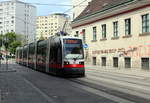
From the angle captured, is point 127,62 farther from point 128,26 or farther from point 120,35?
point 128,26

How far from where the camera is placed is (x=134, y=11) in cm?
2953

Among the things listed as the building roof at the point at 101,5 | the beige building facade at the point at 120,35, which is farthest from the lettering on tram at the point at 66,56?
the building roof at the point at 101,5

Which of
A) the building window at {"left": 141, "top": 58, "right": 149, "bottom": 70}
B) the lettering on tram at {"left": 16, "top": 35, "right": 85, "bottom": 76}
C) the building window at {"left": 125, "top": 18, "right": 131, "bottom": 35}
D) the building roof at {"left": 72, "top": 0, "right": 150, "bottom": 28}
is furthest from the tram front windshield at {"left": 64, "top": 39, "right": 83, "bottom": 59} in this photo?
the building window at {"left": 125, "top": 18, "right": 131, "bottom": 35}

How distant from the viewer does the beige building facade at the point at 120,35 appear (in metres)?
28.1

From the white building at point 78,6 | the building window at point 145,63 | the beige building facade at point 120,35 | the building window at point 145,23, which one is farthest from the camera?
the white building at point 78,6

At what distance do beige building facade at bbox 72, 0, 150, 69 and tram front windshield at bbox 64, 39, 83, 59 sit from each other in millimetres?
10644

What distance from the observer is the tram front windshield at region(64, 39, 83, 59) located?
18.4 meters

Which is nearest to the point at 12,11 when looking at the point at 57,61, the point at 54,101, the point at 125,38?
the point at 125,38

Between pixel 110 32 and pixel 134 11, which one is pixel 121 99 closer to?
pixel 134 11

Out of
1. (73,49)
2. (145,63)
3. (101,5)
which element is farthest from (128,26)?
(73,49)

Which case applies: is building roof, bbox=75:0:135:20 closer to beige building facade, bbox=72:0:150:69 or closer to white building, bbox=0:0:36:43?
beige building facade, bbox=72:0:150:69

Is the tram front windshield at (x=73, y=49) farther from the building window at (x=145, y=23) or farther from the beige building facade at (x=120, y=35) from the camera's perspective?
the building window at (x=145, y=23)

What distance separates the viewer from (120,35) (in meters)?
32.5

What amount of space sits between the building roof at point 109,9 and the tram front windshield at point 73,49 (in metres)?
11.6
